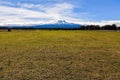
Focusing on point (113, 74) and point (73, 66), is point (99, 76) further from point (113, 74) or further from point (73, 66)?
point (73, 66)

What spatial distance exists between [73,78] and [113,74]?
179 cm

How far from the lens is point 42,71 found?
11305 mm

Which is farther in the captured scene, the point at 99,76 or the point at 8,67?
the point at 8,67

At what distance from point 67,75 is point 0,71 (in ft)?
9.18

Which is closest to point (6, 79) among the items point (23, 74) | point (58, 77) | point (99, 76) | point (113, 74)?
point (23, 74)

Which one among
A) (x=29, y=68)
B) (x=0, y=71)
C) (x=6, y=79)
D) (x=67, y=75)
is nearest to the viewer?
(x=6, y=79)

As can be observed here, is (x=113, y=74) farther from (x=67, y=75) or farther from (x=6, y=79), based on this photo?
(x=6, y=79)

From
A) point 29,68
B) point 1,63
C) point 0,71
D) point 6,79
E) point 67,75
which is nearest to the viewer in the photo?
point 6,79

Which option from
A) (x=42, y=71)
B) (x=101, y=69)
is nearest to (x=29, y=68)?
(x=42, y=71)

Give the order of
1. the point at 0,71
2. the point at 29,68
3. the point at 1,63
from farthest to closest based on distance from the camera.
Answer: the point at 1,63
the point at 29,68
the point at 0,71

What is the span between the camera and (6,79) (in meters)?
9.80

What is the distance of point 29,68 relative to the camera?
12.0 meters

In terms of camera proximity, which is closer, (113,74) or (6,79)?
(6,79)

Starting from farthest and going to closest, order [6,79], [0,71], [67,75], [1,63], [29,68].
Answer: [1,63]
[29,68]
[0,71]
[67,75]
[6,79]
